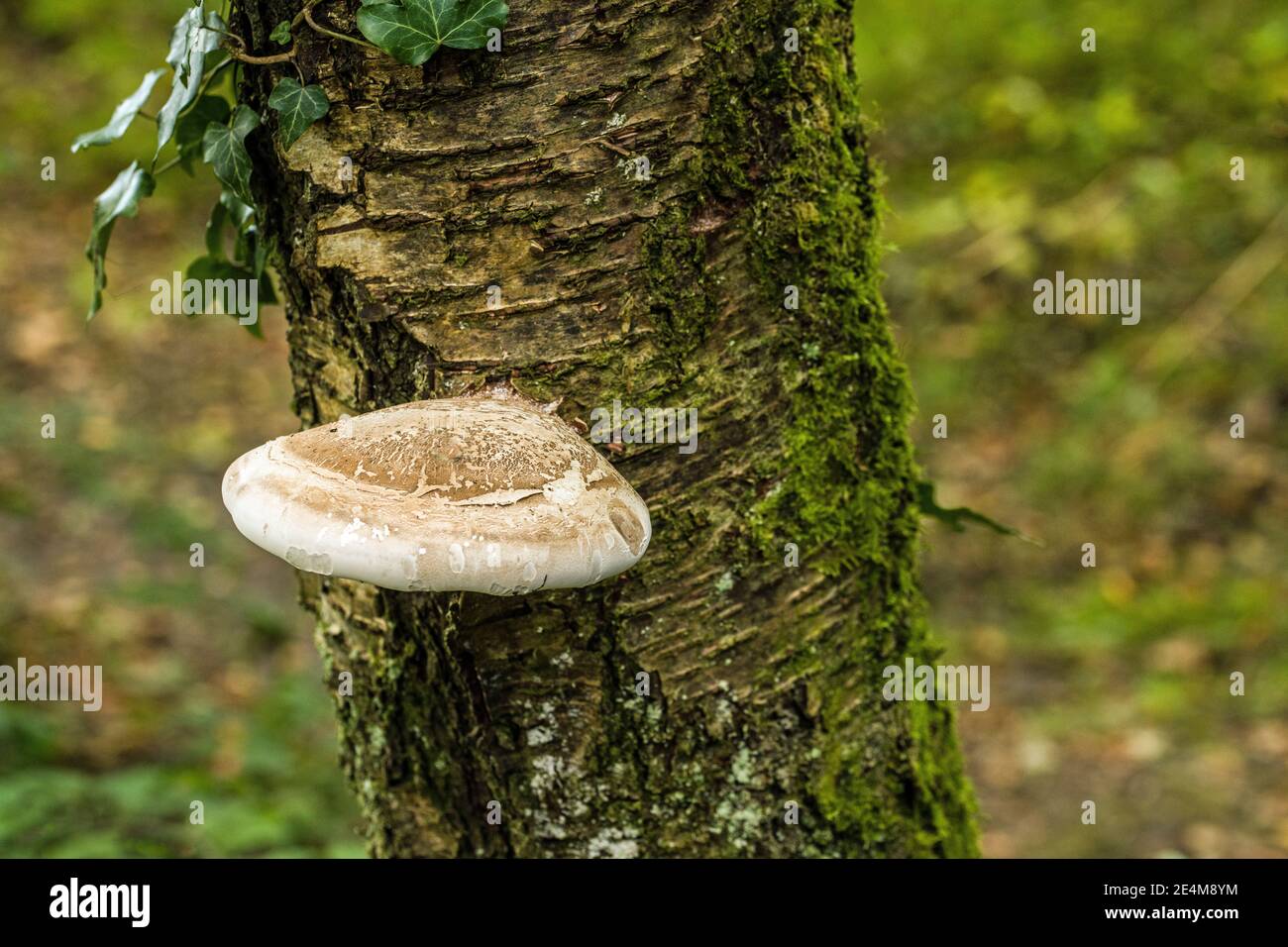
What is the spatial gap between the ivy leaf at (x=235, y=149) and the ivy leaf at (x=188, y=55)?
92 millimetres

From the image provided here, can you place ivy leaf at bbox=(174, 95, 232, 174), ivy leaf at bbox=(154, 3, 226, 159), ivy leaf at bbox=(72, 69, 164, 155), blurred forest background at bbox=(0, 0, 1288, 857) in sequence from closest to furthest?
1. ivy leaf at bbox=(154, 3, 226, 159)
2. ivy leaf at bbox=(174, 95, 232, 174)
3. ivy leaf at bbox=(72, 69, 164, 155)
4. blurred forest background at bbox=(0, 0, 1288, 857)

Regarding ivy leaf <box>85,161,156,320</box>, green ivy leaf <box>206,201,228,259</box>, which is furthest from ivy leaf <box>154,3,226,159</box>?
green ivy leaf <box>206,201,228,259</box>

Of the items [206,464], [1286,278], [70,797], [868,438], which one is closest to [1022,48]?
[1286,278]

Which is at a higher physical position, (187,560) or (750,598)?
(187,560)

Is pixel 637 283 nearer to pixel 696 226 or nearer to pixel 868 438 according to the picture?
pixel 696 226

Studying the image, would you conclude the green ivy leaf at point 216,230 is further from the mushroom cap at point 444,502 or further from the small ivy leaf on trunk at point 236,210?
the mushroom cap at point 444,502

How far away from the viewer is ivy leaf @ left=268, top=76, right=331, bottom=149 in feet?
5.68

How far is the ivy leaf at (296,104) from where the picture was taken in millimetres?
1732

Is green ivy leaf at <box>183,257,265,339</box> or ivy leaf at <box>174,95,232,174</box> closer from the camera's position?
ivy leaf at <box>174,95,232,174</box>

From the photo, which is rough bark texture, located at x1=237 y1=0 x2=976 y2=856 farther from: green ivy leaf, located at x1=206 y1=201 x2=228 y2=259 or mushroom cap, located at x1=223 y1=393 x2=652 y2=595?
green ivy leaf, located at x1=206 y1=201 x2=228 y2=259

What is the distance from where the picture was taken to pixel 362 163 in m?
1.77

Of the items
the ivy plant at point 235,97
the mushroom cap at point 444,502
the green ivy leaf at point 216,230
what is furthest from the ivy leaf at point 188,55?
the mushroom cap at point 444,502

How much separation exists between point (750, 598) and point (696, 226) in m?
0.70

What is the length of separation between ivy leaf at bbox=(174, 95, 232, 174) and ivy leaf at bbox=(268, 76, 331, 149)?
23 centimetres
